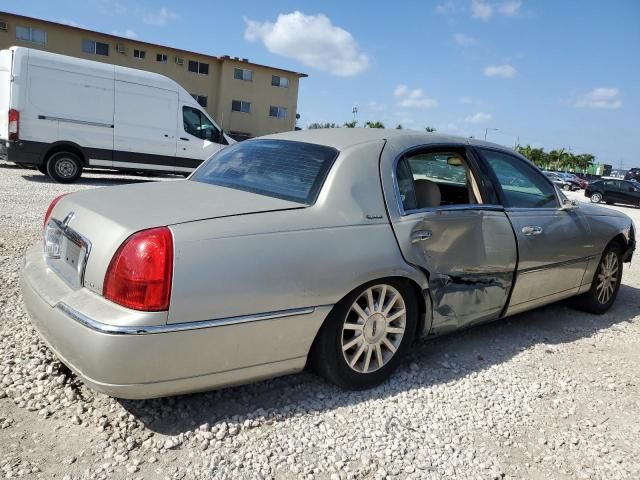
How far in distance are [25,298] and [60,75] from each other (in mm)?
9939

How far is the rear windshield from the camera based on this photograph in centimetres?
288

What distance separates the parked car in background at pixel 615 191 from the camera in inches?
1097

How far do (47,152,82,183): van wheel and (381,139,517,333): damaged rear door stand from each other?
1039cm

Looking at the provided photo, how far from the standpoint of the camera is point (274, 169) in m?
3.14

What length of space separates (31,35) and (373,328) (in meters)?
35.1

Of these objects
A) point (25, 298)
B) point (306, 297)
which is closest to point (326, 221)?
point (306, 297)

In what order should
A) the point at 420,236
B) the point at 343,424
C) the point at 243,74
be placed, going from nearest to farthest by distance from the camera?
the point at 343,424 → the point at 420,236 → the point at 243,74

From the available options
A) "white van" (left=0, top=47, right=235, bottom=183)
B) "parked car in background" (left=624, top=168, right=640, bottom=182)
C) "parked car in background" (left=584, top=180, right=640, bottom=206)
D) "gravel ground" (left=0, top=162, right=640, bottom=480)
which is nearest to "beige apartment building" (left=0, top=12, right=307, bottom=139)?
"parked car in background" (left=584, top=180, right=640, bottom=206)

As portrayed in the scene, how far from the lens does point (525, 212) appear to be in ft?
12.6

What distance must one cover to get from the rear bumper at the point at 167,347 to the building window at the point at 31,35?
3428 centimetres

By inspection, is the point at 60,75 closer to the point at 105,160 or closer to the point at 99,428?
the point at 105,160

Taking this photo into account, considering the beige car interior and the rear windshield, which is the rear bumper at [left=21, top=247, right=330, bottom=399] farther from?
the beige car interior

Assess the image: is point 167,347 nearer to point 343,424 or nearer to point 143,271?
point 143,271

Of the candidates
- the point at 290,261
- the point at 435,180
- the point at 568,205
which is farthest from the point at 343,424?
the point at 568,205
